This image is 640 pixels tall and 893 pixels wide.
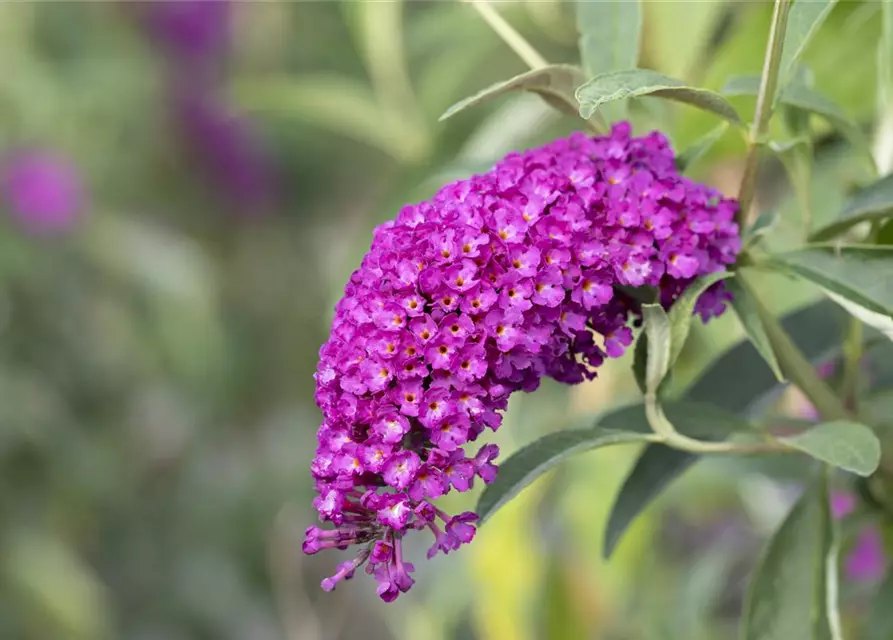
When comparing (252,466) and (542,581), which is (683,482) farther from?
(252,466)

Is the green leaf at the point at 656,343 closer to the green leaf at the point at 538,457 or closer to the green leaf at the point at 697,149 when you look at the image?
the green leaf at the point at 538,457

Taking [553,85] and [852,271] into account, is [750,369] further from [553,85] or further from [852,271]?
[553,85]

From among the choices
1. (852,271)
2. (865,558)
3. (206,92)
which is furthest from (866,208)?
(206,92)

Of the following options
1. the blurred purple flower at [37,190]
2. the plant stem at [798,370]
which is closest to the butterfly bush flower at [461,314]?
the plant stem at [798,370]

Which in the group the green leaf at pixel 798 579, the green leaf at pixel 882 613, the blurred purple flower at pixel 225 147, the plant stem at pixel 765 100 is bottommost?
the green leaf at pixel 882 613

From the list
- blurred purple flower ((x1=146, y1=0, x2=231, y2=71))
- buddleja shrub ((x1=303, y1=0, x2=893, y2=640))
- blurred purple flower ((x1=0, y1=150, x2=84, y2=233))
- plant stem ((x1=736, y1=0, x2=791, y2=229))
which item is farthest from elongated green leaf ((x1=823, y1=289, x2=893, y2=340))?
blurred purple flower ((x1=146, y1=0, x2=231, y2=71))

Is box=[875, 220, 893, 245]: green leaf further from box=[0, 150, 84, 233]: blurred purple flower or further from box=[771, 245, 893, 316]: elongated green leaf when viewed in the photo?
box=[0, 150, 84, 233]: blurred purple flower
